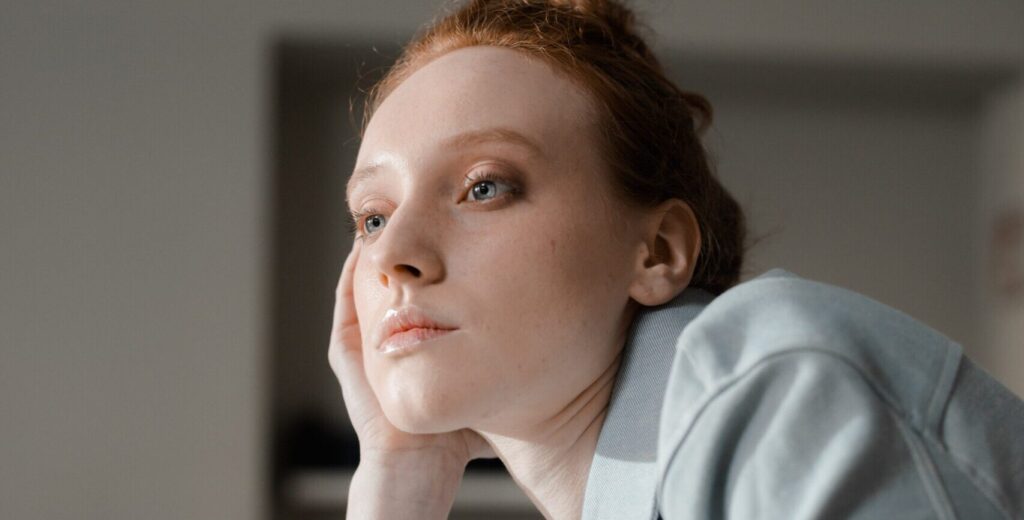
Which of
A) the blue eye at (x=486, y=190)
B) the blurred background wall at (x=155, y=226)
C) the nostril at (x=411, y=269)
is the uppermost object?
the blue eye at (x=486, y=190)

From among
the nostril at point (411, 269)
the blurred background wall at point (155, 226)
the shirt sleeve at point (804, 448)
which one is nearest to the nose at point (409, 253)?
the nostril at point (411, 269)

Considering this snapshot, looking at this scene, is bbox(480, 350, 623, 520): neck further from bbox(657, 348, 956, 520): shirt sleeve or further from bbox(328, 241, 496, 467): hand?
bbox(657, 348, 956, 520): shirt sleeve

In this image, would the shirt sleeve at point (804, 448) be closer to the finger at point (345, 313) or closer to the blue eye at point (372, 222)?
the blue eye at point (372, 222)

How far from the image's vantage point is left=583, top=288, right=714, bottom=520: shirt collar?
2.73 ft

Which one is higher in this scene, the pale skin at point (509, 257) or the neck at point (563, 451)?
the pale skin at point (509, 257)

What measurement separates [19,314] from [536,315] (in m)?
2.60

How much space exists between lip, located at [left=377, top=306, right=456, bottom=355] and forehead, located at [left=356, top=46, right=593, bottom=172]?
0.41 ft

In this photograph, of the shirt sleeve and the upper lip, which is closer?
the shirt sleeve

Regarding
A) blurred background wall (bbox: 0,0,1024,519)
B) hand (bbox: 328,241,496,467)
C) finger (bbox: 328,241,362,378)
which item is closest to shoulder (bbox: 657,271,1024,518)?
hand (bbox: 328,241,496,467)

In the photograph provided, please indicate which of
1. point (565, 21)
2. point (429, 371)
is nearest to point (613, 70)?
point (565, 21)

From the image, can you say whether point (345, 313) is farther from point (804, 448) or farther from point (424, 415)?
point (804, 448)

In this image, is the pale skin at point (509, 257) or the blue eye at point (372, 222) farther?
the blue eye at point (372, 222)

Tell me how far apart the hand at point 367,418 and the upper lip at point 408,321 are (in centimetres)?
19

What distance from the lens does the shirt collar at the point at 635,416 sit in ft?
2.73
